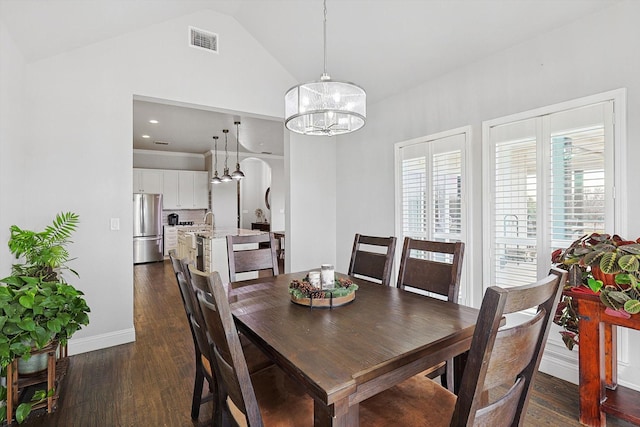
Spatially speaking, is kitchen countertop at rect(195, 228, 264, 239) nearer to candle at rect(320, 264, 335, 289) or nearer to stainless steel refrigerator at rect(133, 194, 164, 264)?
stainless steel refrigerator at rect(133, 194, 164, 264)

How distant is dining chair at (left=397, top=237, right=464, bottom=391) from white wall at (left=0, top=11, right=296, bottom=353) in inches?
105

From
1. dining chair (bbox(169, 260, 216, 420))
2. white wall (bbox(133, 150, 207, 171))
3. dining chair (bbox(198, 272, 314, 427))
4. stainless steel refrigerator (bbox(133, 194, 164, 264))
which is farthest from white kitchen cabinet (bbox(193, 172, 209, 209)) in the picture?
dining chair (bbox(198, 272, 314, 427))

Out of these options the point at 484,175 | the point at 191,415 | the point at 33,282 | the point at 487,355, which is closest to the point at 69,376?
the point at 33,282

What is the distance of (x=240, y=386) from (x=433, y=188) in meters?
2.85

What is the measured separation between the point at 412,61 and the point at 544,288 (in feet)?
9.62

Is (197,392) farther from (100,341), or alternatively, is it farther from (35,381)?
(100,341)

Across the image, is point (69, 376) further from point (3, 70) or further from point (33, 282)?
point (3, 70)

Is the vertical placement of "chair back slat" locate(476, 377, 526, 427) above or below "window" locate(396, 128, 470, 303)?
below

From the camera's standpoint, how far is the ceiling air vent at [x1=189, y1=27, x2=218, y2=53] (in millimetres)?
3469

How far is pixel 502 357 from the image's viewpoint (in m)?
0.88

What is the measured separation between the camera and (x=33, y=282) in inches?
73.6

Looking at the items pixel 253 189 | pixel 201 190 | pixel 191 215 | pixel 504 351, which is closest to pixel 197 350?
pixel 504 351

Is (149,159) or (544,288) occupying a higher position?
(149,159)

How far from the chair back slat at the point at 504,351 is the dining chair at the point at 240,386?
2.11ft
